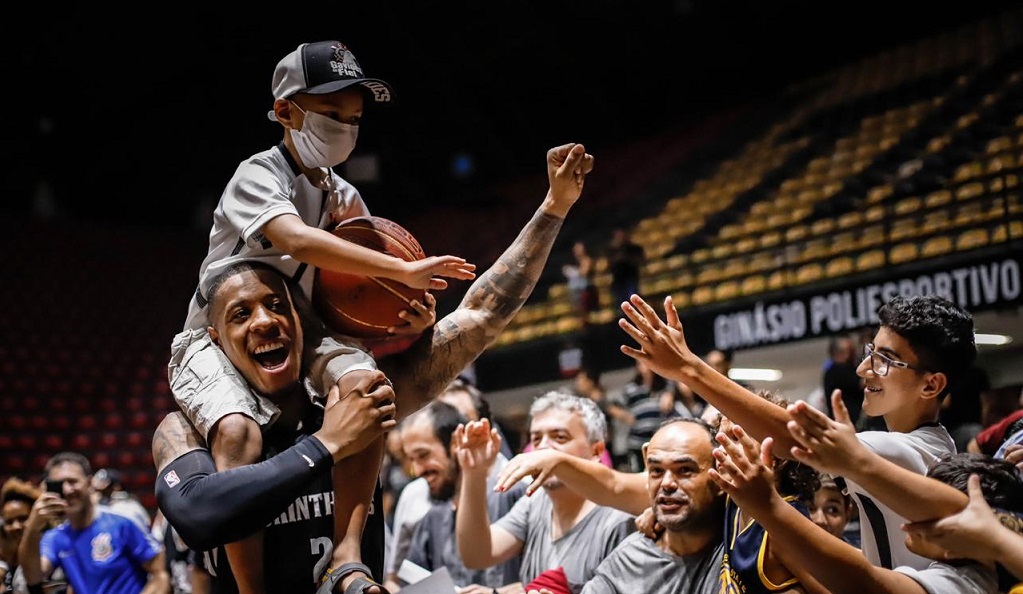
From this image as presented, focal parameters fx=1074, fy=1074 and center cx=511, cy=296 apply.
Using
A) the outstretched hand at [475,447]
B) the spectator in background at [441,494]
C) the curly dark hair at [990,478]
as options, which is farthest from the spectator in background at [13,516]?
the curly dark hair at [990,478]

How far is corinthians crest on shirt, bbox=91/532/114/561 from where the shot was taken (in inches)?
262

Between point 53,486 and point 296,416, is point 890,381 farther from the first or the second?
point 53,486

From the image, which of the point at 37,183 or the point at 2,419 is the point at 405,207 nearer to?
the point at 37,183

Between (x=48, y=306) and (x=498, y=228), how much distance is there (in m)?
7.17

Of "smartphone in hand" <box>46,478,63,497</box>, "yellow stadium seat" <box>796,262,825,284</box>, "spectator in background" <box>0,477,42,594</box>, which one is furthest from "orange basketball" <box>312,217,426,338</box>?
"yellow stadium seat" <box>796,262,825,284</box>

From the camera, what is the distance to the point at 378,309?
3215 mm

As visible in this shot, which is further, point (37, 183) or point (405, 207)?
point (405, 207)

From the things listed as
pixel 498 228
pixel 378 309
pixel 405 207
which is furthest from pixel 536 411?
pixel 405 207

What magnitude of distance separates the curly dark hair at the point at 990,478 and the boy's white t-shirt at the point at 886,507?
0.12m

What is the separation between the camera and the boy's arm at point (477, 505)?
4.39 metres

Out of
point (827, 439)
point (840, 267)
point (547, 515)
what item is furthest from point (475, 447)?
point (840, 267)

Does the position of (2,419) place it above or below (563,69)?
below

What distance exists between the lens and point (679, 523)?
3.67 m

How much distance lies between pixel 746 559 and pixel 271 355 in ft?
5.07
